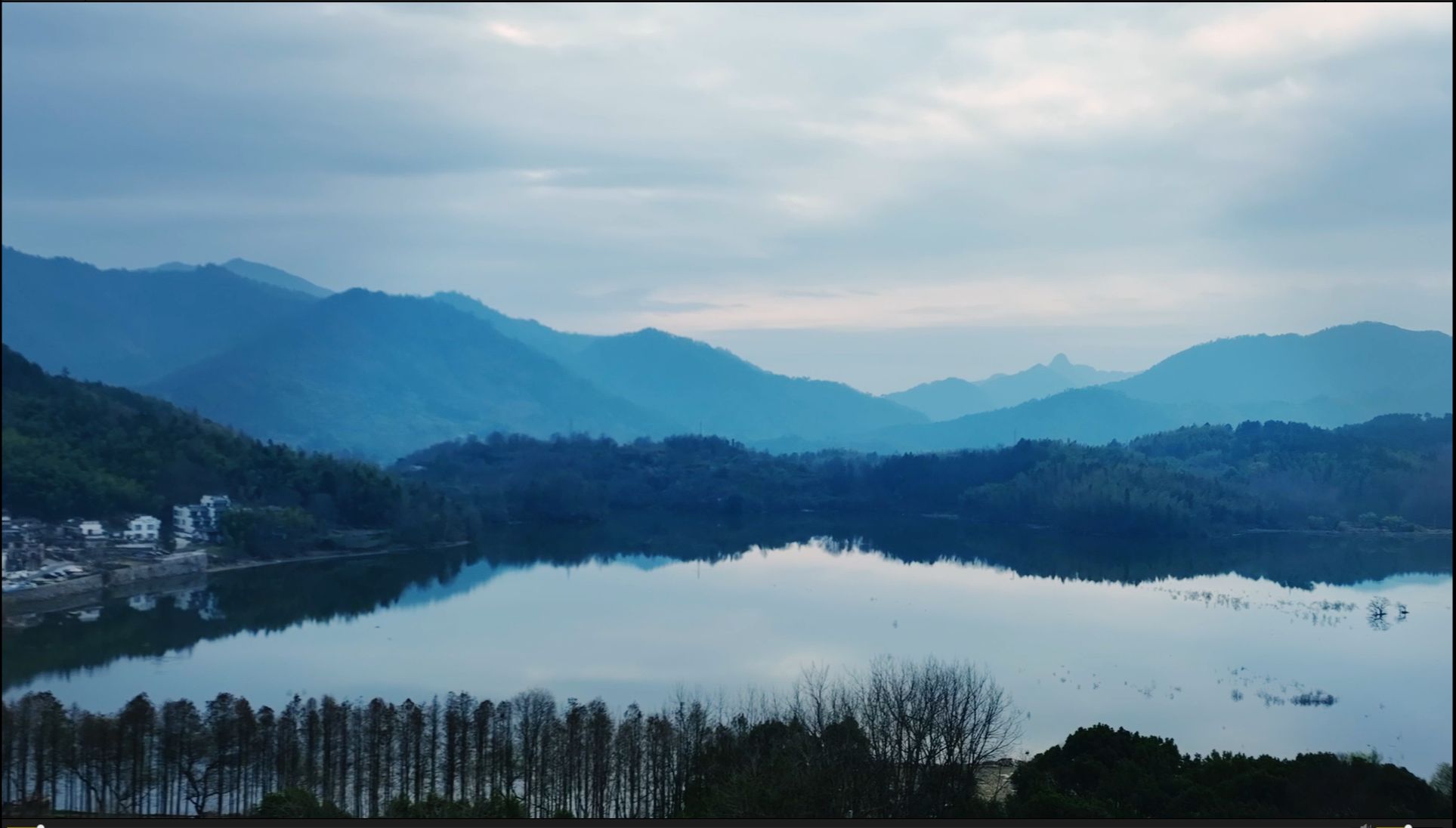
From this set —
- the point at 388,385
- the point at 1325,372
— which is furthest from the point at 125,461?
the point at 388,385

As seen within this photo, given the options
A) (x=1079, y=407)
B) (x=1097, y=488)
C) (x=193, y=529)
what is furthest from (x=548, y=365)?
(x=193, y=529)

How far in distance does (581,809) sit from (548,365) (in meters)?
48.7

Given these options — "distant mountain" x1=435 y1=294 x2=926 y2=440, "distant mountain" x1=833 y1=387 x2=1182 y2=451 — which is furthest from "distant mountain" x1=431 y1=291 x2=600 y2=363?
"distant mountain" x1=833 y1=387 x2=1182 y2=451

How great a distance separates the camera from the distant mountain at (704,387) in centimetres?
5966

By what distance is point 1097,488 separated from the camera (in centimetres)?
2320

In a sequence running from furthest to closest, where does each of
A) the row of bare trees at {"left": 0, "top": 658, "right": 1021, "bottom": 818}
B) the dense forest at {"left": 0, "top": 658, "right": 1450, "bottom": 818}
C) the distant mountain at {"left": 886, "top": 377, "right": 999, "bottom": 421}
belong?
the distant mountain at {"left": 886, "top": 377, "right": 999, "bottom": 421} < the row of bare trees at {"left": 0, "top": 658, "right": 1021, "bottom": 818} < the dense forest at {"left": 0, "top": 658, "right": 1450, "bottom": 818}

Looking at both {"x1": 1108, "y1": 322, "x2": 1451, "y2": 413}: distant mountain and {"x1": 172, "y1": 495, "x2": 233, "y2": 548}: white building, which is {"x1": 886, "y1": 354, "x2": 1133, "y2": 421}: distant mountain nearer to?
{"x1": 1108, "y1": 322, "x2": 1451, "y2": 413}: distant mountain

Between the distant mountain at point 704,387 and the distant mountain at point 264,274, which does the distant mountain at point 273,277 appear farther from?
the distant mountain at point 704,387

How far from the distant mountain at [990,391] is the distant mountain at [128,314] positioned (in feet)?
152

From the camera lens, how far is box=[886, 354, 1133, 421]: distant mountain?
72.4 meters

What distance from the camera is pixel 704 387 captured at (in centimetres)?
6241

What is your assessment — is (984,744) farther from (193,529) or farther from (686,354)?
(686,354)

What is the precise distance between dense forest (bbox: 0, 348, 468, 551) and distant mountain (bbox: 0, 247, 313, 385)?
3.12 feet

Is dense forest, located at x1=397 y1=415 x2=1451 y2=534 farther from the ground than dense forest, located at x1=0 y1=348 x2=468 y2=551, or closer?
farther from the ground
